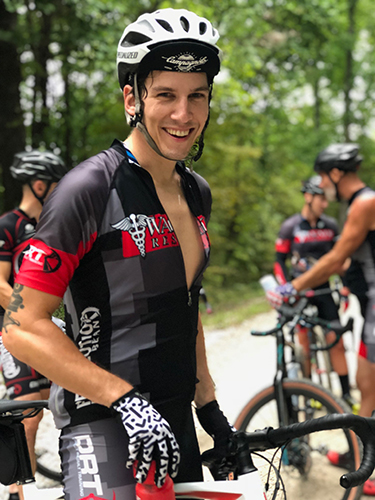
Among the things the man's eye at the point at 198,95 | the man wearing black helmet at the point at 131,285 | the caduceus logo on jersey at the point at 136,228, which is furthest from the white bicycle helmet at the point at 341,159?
the caduceus logo on jersey at the point at 136,228

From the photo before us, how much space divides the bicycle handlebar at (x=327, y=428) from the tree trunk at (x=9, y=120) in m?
7.96

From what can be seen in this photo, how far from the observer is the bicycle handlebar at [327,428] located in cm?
186

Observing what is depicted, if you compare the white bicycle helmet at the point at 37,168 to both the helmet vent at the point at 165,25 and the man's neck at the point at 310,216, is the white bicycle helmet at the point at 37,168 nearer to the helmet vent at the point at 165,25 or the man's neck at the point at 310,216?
the helmet vent at the point at 165,25

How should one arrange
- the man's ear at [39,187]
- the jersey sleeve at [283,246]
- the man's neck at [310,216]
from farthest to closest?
the jersey sleeve at [283,246] < the man's neck at [310,216] < the man's ear at [39,187]

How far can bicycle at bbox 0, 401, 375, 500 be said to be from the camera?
6.18ft

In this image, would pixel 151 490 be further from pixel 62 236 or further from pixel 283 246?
pixel 283 246

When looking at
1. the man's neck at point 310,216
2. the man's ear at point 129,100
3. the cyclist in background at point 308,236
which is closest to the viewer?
the man's ear at point 129,100

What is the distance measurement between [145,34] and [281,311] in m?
3.01

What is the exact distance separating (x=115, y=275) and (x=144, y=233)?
18 cm

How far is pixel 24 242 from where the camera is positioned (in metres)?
4.03

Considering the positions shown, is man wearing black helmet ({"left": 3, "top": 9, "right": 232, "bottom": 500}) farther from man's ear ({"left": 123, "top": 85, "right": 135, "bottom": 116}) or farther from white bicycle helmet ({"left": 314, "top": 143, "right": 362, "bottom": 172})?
white bicycle helmet ({"left": 314, "top": 143, "right": 362, "bottom": 172})

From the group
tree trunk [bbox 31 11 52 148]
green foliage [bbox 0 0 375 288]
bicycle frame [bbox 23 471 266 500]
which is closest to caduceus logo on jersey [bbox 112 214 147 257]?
bicycle frame [bbox 23 471 266 500]

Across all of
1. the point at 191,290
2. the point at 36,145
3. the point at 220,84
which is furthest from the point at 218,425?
the point at 220,84

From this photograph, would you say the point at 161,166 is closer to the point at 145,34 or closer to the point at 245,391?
the point at 145,34
